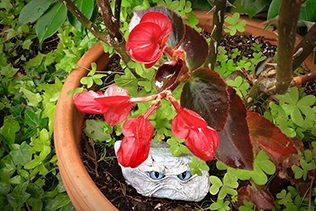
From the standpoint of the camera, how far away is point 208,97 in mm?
465

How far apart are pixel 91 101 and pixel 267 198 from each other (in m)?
0.53

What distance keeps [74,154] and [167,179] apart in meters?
0.28

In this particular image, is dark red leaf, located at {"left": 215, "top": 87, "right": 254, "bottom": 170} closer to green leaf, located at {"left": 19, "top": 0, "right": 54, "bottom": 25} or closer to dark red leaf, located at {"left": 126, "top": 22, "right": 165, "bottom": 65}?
dark red leaf, located at {"left": 126, "top": 22, "right": 165, "bottom": 65}

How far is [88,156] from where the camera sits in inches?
32.7

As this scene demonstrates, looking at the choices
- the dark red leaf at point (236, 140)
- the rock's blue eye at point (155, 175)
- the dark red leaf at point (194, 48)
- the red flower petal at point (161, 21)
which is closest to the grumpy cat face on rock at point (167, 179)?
the rock's blue eye at point (155, 175)

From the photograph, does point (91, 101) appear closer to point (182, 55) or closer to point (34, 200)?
point (182, 55)

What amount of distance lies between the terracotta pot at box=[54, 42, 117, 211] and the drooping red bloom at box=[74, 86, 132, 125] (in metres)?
0.31

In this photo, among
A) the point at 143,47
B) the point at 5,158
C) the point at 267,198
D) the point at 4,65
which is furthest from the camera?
the point at 4,65

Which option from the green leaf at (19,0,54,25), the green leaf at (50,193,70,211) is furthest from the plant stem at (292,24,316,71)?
the green leaf at (50,193,70,211)

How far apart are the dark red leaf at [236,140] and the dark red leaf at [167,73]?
0.44 ft

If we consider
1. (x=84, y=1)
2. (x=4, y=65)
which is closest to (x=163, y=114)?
(x=84, y=1)

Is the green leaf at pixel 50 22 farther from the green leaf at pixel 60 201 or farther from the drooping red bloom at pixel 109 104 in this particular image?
the green leaf at pixel 60 201

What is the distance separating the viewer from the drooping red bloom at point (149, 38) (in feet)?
1.22

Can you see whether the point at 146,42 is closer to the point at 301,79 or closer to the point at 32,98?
the point at 301,79
